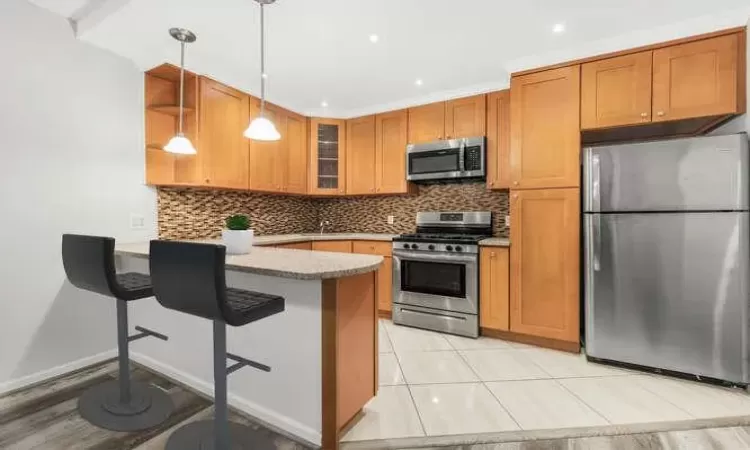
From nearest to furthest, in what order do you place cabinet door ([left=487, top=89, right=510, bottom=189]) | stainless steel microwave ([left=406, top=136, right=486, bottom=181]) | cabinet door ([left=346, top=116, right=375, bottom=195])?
cabinet door ([left=487, top=89, right=510, bottom=189]) → stainless steel microwave ([left=406, top=136, right=486, bottom=181]) → cabinet door ([left=346, top=116, right=375, bottom=195])

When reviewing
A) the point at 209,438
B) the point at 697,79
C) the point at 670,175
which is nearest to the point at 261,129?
the point at 209,438

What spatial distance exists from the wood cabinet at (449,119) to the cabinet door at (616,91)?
938mm

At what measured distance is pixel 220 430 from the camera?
1377mm

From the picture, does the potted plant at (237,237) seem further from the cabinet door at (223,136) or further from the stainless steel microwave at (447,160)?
the stainless steel microwave at (447,160)

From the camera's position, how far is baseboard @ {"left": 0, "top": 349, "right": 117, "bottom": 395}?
6.70ft

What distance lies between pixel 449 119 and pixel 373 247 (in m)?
1.60

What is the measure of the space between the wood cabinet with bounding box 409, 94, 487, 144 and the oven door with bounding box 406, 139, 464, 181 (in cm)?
11

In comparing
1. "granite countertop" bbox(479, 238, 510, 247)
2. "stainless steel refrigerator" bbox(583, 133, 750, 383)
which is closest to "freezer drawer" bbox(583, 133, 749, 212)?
"stainless steel refrigerator" bbox(583, 133, 750, 383)

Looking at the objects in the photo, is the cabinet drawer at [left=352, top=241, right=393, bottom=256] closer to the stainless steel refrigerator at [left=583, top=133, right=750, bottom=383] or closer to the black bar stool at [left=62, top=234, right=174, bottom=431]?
the stainless steel refrigerator at [left=583, top=133, right=750, bottom=383]

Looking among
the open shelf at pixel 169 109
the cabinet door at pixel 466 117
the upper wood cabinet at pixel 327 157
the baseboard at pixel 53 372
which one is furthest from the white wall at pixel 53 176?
the cabinet door at pixel 466 117

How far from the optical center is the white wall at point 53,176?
2.03m

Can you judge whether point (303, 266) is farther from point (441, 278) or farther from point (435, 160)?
point (435, 160)

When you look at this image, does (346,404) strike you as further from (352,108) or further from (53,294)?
(352,108)

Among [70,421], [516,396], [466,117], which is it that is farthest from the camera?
[466,117]
